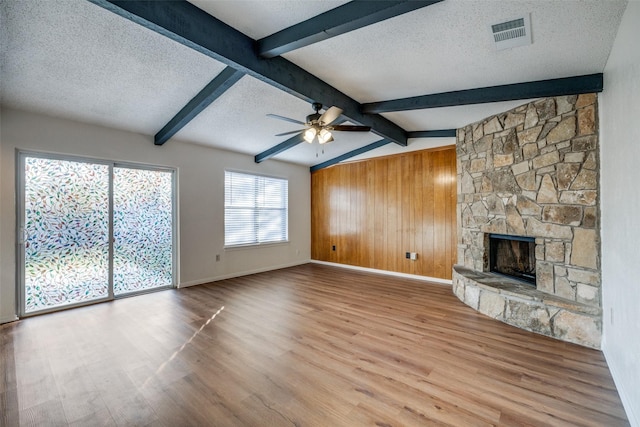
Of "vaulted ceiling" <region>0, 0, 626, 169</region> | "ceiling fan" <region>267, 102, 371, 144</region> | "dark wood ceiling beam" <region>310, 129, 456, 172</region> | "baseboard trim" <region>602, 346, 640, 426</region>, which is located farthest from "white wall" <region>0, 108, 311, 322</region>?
"baseboard trim" <region>602, 346, 640, 426</region>

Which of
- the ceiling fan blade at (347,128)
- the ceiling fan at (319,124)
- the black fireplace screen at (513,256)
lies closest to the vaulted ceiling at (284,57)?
the ceiling fan at (319,124)

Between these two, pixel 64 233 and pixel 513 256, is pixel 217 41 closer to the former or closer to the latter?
pixel 64 233

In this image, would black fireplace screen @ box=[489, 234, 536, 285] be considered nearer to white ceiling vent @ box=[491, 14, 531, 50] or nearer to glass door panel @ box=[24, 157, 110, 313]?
white ceiling vent @ box=[491, 14, 531, 50]

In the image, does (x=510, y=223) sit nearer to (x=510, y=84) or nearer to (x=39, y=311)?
(x=510, y=84)

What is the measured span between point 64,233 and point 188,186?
1.86 m

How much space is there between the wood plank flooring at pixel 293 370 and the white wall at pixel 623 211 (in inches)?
10.9

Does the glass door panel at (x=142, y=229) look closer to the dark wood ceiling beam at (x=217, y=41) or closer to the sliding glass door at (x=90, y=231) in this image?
the sliding glass door at (x=90, y=231)

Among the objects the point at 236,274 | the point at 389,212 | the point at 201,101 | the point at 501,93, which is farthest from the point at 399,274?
the point at 201,101

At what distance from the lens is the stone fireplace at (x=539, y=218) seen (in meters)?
2.87

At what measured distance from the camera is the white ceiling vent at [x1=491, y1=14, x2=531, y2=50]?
215cm

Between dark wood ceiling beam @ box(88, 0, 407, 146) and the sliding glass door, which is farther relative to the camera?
the sliding glass door

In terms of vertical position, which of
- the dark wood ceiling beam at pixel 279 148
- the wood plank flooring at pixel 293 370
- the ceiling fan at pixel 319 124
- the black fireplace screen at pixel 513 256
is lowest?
the wood plank flooring at pixel 293 370

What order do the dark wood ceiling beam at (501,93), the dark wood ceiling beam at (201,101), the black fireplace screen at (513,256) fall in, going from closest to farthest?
the dark wood ceiling beam at (501,93) < the dark wood ceiling beam at (201,101) < the black fireplace screen at (513,256)

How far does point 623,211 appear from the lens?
2.00 m
